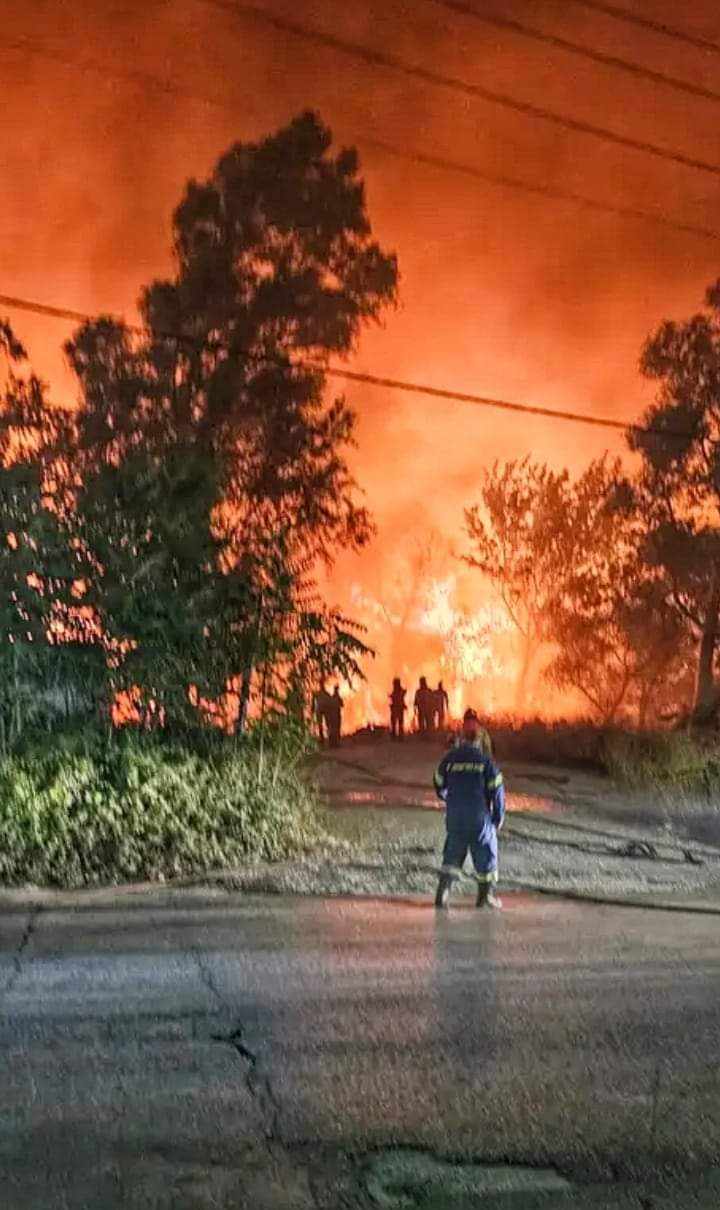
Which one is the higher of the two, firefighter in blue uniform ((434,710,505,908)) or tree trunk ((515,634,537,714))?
tree trunk ((515,634,537,714))

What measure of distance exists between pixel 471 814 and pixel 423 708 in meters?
16.5

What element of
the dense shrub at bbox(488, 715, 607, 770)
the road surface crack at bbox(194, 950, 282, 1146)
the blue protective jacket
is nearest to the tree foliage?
the blue protective jacket

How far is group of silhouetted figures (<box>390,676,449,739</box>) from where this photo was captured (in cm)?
2709

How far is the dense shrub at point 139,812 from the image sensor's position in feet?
38.0

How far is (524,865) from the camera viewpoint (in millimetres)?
12852

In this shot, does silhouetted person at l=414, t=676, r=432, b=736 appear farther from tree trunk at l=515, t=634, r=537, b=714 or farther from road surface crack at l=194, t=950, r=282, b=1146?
road surface crack at l=194, t=950, r=282, b=1146

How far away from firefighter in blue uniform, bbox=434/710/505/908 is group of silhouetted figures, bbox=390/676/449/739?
16110mm

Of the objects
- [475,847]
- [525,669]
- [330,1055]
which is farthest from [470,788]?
[525,669]

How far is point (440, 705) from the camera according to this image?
89.4 feet

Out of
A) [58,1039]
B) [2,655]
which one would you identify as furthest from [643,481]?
[58,1039]

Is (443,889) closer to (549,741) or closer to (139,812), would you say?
(139,812)

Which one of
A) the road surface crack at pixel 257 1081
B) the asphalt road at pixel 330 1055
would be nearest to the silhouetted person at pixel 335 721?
the asphalt road at pixel 330 1055

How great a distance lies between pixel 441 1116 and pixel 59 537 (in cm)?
948

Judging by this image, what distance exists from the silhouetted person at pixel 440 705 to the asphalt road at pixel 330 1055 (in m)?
17.3
